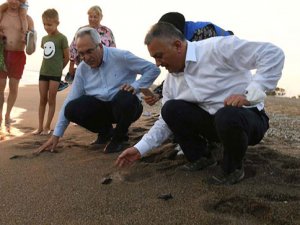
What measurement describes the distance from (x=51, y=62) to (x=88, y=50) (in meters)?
1.40

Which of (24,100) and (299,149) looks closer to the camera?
(299,149)

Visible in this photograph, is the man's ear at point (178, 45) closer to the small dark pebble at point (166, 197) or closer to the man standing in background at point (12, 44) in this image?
the small dark pebble at point (166, 197)

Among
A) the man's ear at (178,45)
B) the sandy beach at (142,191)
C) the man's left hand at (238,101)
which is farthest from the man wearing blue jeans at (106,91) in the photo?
the man's left hand at (238,101)

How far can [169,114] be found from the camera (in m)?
2.84

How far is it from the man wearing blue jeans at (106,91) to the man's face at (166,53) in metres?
0.96

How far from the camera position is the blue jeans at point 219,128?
96.3 inches

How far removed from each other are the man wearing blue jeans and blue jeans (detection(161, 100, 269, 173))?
2.55 feet

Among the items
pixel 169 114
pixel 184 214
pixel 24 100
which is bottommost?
pixel 24 100

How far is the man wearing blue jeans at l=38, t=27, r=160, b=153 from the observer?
360 cm

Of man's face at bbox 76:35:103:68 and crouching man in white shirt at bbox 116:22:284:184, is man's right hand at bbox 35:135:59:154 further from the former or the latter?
crouching man in white shirt at bbox 116:22:284:184

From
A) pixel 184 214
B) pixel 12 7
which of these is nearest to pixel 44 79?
pixel 12 7

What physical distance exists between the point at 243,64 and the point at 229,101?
36 centimetres

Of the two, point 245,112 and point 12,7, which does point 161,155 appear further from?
point 12,7

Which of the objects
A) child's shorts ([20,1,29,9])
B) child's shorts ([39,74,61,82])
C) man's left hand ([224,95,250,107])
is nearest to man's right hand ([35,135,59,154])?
child's shorts ([39,74,61,82])
